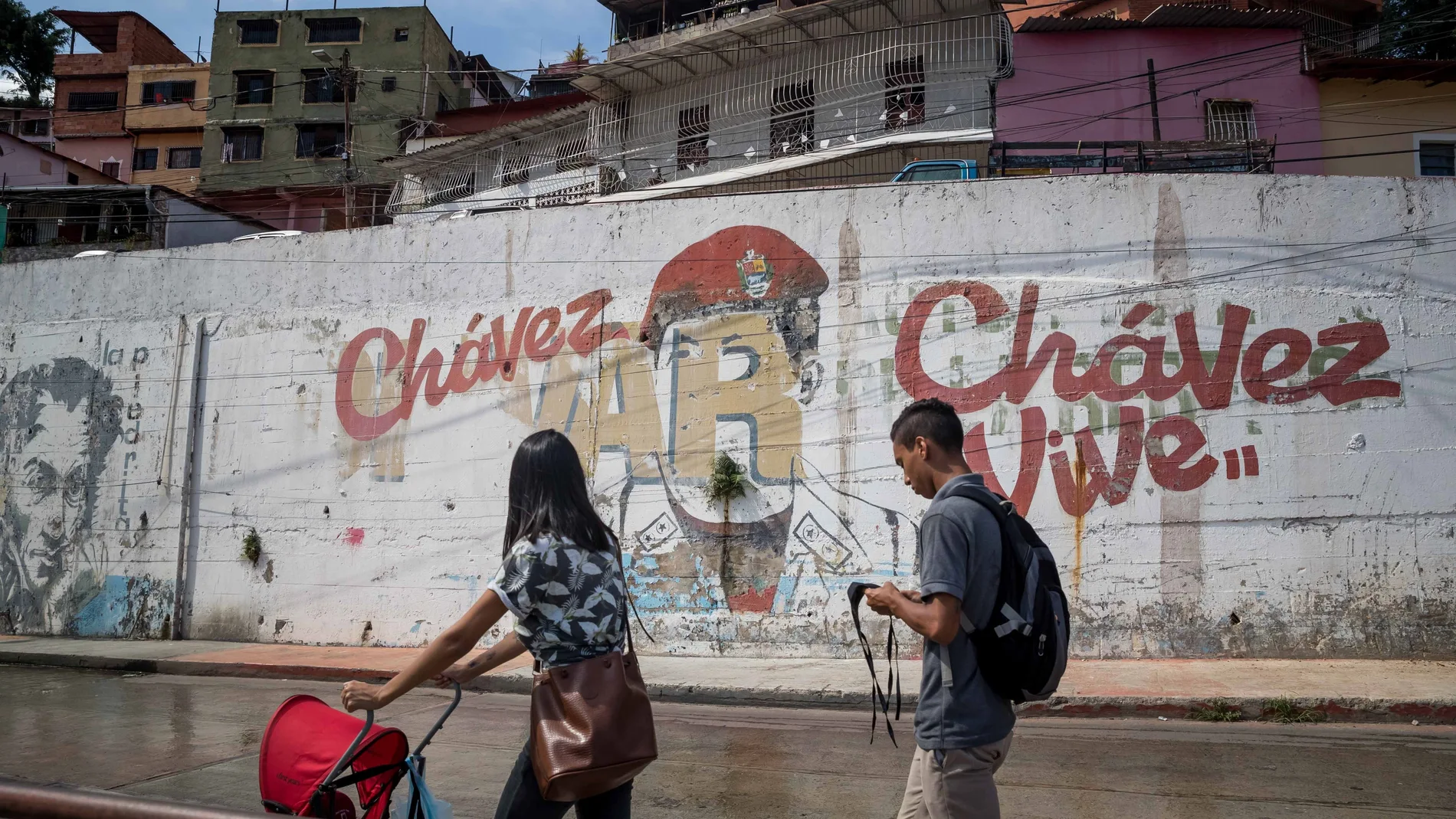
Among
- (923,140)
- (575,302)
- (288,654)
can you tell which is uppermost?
→ (923,140)

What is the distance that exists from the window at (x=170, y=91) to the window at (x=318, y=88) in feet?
18.7

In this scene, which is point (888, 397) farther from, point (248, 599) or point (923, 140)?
point (248, 599)

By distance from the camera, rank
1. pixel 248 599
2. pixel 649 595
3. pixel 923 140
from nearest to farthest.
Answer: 1. pixel 649 595
2. pixel 248 599
3. pixel 923 140

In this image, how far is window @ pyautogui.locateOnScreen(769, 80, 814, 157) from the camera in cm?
1809

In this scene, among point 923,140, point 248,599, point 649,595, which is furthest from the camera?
point 923,140

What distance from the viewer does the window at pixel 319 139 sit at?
32.5 metres

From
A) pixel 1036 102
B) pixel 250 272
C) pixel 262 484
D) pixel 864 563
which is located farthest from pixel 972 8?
pixel 262 484

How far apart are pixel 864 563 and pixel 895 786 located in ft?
17.0

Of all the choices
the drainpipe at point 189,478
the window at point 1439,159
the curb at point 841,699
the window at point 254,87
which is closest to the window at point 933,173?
the curb at point 841,699

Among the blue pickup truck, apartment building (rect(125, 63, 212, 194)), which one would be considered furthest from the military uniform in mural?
apartment building (rect(125, 63, 212, 194))

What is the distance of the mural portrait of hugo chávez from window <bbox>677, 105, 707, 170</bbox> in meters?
10.5

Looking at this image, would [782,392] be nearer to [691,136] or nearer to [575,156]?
[691,136]

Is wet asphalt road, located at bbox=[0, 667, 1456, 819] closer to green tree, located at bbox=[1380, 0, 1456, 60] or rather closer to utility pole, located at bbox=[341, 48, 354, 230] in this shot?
utility pole, located at bbox=[341, 48, 354, 230]

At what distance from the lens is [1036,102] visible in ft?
57.1
